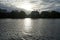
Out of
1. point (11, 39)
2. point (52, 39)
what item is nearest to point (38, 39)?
point (52, 39)

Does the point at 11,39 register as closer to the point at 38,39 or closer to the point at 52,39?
the point at 38,39

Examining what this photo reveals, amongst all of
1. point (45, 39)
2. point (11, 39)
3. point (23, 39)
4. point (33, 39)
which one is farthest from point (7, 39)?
point (45, 39)

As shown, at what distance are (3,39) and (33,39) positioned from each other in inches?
313

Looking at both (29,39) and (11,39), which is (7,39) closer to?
(11,39)

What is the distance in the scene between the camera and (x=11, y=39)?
3306 cm

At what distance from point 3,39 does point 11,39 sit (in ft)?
6.97

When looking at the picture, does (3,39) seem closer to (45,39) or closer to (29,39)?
(29,39)

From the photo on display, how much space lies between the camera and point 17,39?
33.0 m

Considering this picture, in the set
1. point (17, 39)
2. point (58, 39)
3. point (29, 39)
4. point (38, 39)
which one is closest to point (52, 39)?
point (58, 39)

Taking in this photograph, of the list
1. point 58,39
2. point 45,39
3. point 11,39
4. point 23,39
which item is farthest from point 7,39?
point 58,39

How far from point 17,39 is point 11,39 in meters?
1.58

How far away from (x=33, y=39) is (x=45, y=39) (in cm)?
323

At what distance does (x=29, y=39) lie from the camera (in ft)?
109

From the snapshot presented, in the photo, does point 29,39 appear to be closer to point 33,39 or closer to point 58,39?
point 33,39
